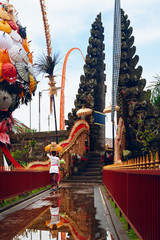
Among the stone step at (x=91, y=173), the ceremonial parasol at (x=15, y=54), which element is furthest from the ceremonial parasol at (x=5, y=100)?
the stone step at (x=91, y=173)

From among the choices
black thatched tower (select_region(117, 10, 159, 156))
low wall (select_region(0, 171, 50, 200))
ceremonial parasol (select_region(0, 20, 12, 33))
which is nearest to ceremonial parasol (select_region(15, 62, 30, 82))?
ceremonial parasol (select_region(0, 20, 12, 33))

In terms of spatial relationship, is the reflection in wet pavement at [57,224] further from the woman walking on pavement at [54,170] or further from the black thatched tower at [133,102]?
the black thatched tower at [133,102]

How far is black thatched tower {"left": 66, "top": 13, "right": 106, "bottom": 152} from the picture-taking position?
32625 mm

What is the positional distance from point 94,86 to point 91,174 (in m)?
12.0

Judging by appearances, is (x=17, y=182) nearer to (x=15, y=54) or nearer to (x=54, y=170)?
(x=54, y=170)

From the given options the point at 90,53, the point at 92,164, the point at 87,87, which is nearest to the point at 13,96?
the point at 92,164

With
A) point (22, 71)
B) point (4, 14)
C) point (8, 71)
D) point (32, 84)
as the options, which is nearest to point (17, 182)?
point (8, 71)

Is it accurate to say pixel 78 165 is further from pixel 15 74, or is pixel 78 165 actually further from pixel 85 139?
pixel 15 74

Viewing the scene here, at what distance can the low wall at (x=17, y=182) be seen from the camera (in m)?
10.7

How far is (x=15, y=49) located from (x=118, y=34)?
5.10m

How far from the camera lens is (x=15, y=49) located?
51.4ft

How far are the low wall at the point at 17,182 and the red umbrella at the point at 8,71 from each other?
445 centimetres

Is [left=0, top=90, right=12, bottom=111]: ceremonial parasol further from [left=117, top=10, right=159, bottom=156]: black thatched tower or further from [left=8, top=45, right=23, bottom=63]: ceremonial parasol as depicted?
[left=117, top=10, right=159, bottom=156]: black thatched tower

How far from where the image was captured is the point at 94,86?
33844 millimetres
